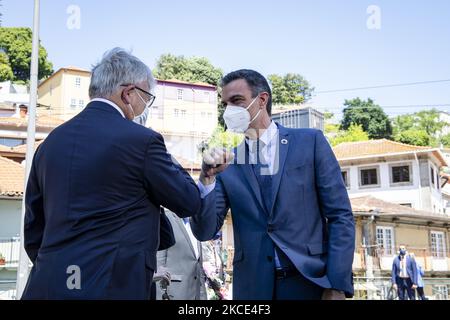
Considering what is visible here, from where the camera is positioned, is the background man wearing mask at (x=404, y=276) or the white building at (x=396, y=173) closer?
the background man wearing mask at (x=404, y=276)

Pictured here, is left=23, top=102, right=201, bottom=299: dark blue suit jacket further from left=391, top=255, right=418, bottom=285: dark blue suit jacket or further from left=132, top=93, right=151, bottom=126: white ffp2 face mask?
left=391, top=255, right=418, bottom=285: dark blue suit jacket

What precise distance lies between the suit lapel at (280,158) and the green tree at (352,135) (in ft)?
176

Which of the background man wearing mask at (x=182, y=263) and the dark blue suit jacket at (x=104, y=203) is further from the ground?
the dark blue suit jacket at (x=104, y=203)

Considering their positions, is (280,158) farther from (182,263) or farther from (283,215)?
(182,263)

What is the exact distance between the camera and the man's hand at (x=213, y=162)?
2.30m

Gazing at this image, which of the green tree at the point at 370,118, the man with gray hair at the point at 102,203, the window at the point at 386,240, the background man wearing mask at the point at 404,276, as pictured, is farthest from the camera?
the green tree at the point at 370,118

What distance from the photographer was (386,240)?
29172mm

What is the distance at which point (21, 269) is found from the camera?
1119 cm

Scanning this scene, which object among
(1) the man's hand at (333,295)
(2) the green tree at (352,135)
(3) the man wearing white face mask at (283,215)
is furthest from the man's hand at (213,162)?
(2) the green tree at (352,135)

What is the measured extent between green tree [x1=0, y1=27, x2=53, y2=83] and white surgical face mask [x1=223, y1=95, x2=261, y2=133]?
196ft

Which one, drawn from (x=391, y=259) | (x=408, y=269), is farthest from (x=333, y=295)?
(x=391, y=259)

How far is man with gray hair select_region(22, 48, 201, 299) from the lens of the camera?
74.6 inches

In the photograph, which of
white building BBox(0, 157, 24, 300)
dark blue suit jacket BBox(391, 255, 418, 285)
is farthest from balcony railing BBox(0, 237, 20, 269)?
dark blue suit jacket BBox(391, 255, 418, 285)

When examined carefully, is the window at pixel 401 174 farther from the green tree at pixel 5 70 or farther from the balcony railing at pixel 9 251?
the green tree at pixel 5 70
